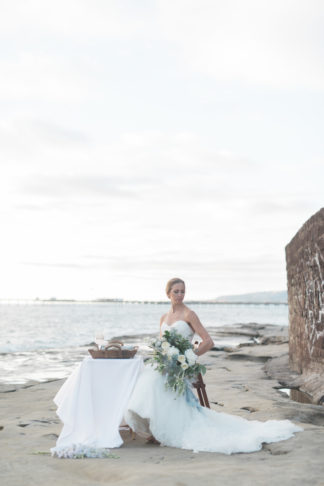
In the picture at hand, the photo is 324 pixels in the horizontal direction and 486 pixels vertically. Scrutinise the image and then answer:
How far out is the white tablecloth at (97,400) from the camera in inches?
241

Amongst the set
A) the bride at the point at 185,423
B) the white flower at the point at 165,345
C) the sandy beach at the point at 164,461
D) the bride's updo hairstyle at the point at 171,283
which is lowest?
the sandy beach at the point at 164,461

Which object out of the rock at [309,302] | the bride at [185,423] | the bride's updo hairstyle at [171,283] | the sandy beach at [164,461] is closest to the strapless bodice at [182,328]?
the bride at [185,423]

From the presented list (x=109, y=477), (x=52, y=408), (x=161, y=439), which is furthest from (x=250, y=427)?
(x=52, y=408)

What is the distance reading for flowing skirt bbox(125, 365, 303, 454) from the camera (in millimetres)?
5926

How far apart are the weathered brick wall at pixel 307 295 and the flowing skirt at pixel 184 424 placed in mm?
4425

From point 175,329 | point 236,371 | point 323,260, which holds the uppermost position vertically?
point 323,260

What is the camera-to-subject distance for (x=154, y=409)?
6059mm

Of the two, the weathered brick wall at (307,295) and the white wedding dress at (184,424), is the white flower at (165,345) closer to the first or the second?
the white wedding dress at (184,424)

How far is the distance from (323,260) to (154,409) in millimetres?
5408

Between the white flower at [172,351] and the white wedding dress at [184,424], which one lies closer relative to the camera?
the white wedding dress at [184,424]

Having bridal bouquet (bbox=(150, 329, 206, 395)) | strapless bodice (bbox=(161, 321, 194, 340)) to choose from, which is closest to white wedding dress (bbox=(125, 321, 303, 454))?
bridal bouquet (bbox=(150, 329, 206, 395))

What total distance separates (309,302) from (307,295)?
249 millimetres

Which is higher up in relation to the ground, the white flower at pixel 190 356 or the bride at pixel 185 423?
the white flower at pixel 190 356

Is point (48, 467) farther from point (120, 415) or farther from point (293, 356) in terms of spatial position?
point (293, 356)
